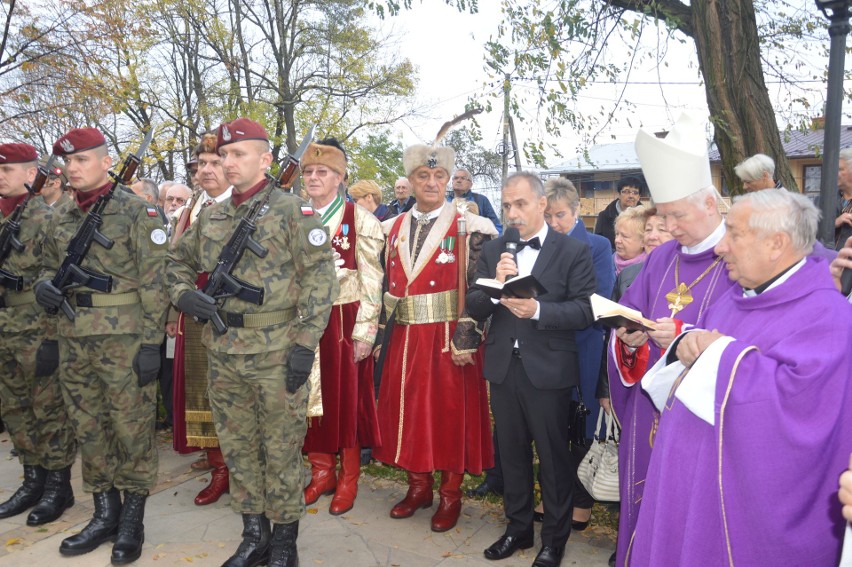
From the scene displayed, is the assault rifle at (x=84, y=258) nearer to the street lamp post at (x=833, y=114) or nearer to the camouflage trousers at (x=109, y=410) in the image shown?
the camouflage trousers at (x=109, y=410)

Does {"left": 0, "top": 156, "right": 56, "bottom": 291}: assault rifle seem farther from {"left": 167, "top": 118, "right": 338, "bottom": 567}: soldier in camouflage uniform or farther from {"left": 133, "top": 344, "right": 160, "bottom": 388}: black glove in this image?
{"left": 167, "top": 118, "right": 338, "bottom": 567}: soldier in camouflage uniform

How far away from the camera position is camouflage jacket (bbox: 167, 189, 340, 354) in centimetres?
374

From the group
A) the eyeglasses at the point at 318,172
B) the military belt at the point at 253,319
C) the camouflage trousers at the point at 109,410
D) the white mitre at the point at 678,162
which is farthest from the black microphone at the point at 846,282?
the camouflage trousers at the point at 109,410

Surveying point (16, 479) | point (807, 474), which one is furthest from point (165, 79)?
point (807, 474)

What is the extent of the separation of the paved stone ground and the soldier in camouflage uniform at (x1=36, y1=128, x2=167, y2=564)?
0.21 meters

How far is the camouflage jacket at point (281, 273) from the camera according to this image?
374 centimetres

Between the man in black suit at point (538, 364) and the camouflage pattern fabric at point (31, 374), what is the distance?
116 inches

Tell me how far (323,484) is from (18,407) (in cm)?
217

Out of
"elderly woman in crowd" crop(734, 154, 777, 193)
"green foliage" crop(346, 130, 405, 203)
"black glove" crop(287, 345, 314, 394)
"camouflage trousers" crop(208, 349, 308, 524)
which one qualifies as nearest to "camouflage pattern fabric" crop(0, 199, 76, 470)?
"camouflage trousers" crop(208, 349, 308, 524)

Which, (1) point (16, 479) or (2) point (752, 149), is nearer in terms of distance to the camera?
(1) point (16, 479)

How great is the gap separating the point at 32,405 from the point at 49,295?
3.51 ft

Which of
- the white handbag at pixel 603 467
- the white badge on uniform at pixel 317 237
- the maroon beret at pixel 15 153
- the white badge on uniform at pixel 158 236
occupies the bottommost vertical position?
the white handbag at pixel 603 467

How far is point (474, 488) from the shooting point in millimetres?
5199

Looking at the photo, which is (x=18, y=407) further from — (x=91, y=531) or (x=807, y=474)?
(x=807, y=474)
